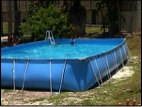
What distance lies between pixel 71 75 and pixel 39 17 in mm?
12276

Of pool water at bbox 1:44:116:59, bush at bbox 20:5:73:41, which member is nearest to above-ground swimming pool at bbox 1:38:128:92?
pool water at bbox 1:44:116:59

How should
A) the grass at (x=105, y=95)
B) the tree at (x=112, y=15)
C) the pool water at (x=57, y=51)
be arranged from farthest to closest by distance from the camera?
the tree at (x=112, y=15), the pool water at (x=57, y=51), the grass at (x=105, y=95)

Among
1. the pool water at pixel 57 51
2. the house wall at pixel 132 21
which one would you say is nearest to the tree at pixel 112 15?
the house wall at pixel 132 21

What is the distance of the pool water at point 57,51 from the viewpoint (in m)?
18.8

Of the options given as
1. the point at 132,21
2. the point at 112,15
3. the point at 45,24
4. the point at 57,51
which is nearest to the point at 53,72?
the point at 57,51

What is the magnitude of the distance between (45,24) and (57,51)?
2824 millimetres

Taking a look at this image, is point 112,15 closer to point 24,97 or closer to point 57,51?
point 57,51

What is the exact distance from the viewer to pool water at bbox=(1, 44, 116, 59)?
61.6 ft

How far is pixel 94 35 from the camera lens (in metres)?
29.6

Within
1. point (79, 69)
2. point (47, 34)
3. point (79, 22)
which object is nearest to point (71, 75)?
point (79, 69)

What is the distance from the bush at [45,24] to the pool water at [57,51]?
105 cm

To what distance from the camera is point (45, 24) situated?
23.0 metres

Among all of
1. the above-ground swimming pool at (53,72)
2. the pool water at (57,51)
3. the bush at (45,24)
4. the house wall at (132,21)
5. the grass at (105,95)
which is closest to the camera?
the grass at (105,95)

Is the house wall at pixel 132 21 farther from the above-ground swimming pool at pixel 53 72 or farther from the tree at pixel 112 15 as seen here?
the above-ground swimming pool at pixel 53 72
